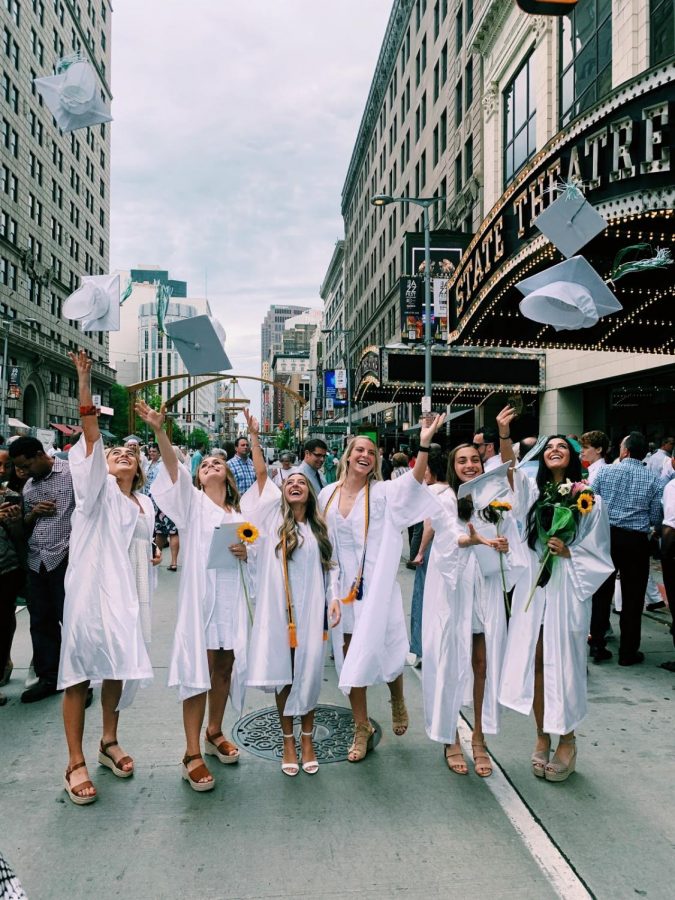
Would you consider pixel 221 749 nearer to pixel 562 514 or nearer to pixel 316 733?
pixel 316 733

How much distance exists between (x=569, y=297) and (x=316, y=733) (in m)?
4.24

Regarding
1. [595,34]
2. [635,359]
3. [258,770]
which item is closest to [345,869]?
[258,770]

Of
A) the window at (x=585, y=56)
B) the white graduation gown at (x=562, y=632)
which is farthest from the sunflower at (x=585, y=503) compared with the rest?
the window at (x=585, y=56)

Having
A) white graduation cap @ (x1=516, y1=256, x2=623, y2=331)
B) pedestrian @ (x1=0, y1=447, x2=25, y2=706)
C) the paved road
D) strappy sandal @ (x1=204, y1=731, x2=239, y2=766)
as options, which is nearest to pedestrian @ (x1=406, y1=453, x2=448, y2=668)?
the paved road

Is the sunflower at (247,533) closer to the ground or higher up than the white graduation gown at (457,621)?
higher up

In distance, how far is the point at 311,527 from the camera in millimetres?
4309

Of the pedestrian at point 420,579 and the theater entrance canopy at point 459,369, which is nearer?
the pedestrian at point 420,579

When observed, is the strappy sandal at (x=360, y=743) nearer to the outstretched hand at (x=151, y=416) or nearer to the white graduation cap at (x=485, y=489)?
the white graduation cap at (x=485, y=489)

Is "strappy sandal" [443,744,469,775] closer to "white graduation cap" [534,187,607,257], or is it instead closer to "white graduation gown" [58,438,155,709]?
"white graduation gown" [58,438,155,709]

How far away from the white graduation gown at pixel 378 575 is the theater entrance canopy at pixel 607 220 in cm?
485

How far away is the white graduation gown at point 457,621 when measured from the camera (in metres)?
4.12

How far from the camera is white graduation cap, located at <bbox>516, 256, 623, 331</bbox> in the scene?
6250 millimetres

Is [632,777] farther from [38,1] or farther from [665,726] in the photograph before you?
[38,1]

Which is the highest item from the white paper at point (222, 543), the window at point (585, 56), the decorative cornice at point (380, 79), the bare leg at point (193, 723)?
the decorative cornice at point (380, 79)
